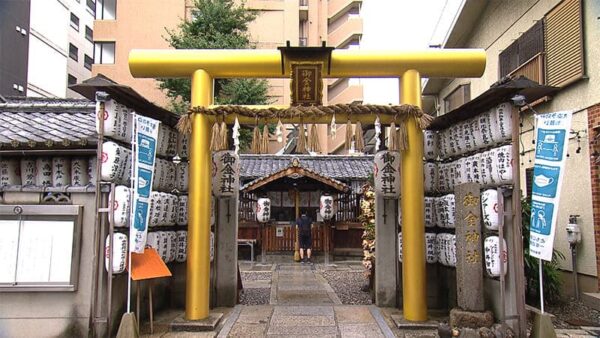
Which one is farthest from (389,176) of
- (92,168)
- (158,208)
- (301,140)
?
(92,168)

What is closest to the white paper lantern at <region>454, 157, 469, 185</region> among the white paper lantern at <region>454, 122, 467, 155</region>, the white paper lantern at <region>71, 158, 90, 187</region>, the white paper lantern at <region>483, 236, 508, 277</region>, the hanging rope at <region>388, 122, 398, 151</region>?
the white paper lantern at <region>454, 122, 467, 155</region>

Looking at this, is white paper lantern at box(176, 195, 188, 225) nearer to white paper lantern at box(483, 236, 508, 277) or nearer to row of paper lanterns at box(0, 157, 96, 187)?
row of paper lanterns at box(0, 157, 96, 187)

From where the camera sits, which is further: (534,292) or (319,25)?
(319,25)

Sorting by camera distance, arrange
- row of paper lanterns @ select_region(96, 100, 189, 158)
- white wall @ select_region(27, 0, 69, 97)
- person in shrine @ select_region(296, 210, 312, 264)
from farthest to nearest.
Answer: white wall @ select_region(27, 0, 69, 97) < person in shrine @ select_region(296, 210, 312, 264) < row of paper lanterns @ select_region(96, 100, 189, 158)

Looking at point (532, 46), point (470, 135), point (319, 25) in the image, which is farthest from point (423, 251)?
point (319, 25)

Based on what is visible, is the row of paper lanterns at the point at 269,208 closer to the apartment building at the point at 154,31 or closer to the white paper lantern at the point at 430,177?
the white paper lantern at the point at 430,177

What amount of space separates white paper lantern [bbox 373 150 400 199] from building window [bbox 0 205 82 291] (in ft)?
18.6

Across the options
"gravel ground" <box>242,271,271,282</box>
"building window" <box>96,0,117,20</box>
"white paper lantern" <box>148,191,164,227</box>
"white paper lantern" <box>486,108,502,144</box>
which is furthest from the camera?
"building window" <box>96,0,117,20</box>

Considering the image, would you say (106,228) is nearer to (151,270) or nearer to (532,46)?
(151,270)

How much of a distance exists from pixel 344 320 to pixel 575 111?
6718 mm

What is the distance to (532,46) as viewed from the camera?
11.9 meters

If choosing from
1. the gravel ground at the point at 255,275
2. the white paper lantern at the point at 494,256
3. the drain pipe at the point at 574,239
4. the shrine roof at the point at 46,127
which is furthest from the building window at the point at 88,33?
the white paper lantern at the point at 494,256

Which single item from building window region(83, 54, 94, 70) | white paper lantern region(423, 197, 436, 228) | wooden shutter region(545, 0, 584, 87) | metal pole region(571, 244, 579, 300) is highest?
building window region(83, 54, 94, 70)

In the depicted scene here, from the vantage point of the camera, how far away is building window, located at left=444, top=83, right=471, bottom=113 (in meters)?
16.8
